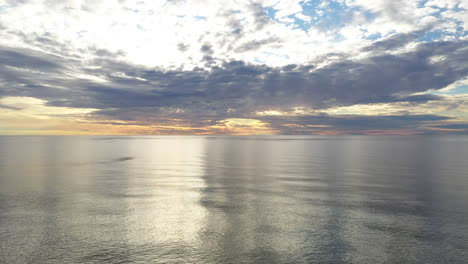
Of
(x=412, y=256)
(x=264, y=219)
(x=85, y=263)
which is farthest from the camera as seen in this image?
(x=264, y=219)

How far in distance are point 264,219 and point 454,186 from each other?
20.3 meters

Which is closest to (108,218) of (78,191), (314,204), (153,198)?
(153,198)

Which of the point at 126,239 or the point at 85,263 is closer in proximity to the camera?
the point at 85,263

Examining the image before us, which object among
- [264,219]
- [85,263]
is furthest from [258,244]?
[85,263]

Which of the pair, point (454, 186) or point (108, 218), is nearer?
point (108, 218)

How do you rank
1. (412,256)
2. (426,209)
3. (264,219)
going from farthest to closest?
(426,209) < (264,219) < (412,256)

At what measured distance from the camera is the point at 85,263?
10742 millimetres

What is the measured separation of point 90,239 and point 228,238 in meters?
5.63

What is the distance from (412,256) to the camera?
11.6 metres

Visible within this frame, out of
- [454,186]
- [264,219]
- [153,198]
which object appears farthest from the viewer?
[454,186]

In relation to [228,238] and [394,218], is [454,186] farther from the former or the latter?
[228,238]

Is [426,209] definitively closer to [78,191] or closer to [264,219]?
A: [264,219]

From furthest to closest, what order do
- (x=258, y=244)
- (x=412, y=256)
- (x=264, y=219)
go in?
(x=264, y=219), (x=258, y=244), (x=412, y=256)

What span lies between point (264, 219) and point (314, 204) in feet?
15.8
